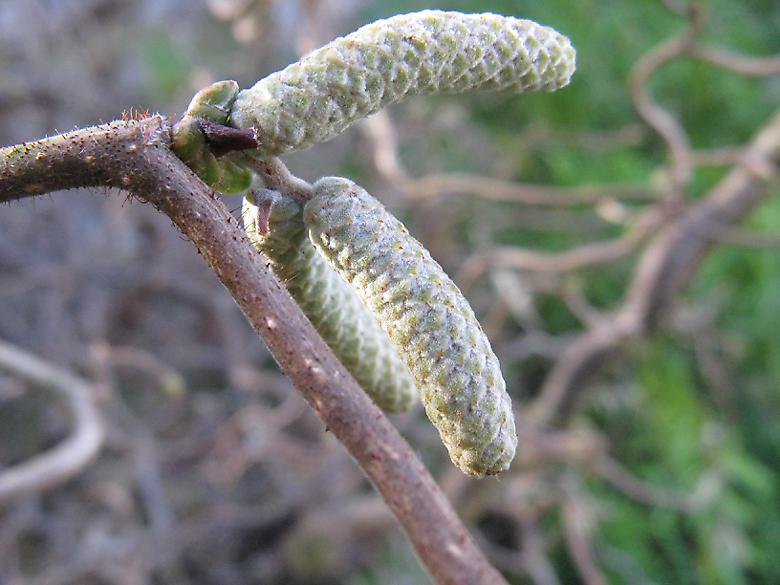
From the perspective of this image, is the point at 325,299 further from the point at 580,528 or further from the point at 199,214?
the point at 580,528

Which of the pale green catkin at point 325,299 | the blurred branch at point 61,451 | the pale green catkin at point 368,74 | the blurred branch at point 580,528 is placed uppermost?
the pale green catkin at point 368,74

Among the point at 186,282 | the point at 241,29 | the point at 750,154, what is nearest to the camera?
the point at 750,154

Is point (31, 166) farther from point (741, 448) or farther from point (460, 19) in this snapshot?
point (741, 448)

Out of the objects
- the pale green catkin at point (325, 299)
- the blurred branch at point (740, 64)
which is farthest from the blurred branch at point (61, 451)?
the blurred branch at point (740, 64)

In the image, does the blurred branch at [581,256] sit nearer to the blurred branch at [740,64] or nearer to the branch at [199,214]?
the blurred branch at [740,64]

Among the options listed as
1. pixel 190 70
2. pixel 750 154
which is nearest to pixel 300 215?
pixel 750 154

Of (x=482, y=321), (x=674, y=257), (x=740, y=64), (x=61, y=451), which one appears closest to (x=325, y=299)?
(x=61, y=451)

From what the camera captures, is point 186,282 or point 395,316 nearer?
point 395,316
